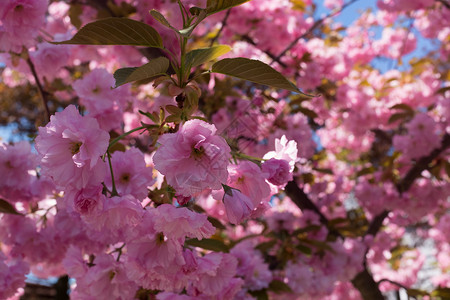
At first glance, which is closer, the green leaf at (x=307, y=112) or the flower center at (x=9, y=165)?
the flower center at (x=9, y=165)

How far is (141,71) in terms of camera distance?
68 centimetres

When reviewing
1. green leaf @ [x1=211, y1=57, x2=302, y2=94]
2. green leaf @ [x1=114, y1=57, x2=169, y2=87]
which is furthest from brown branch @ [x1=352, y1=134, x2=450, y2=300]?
green leaf @ [x1=114, y1=57, x2=169, y2=87]

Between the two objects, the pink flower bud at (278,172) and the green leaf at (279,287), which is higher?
the pink flower bud at (278,172)

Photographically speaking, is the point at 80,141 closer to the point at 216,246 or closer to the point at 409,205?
the point at 216,246

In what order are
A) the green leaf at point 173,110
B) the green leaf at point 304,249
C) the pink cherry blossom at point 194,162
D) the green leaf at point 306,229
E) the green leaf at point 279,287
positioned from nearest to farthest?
the pink cherry blossom at point 194,162 < the green leaf at point 173,110 < the green leaf at point 279,287 < the green leaf at point 304,249 < the green leaf at point 306,229

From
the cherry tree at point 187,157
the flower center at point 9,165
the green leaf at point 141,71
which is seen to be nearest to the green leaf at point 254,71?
the cherry tree at point 187,157

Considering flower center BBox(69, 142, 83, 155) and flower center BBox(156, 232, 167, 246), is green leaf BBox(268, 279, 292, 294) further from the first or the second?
flower center BBox(69, 142, 83, 155)

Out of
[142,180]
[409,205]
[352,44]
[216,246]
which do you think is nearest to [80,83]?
[142,180]

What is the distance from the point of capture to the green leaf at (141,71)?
0.65 metres

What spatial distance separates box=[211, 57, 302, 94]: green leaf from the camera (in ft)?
2.30

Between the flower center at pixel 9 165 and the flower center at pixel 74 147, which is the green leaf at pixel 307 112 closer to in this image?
the flower center at pixel 9 165

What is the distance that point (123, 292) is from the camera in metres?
0.90

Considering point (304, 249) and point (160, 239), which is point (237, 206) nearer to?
point (160, 239)

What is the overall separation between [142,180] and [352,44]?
3415mm
